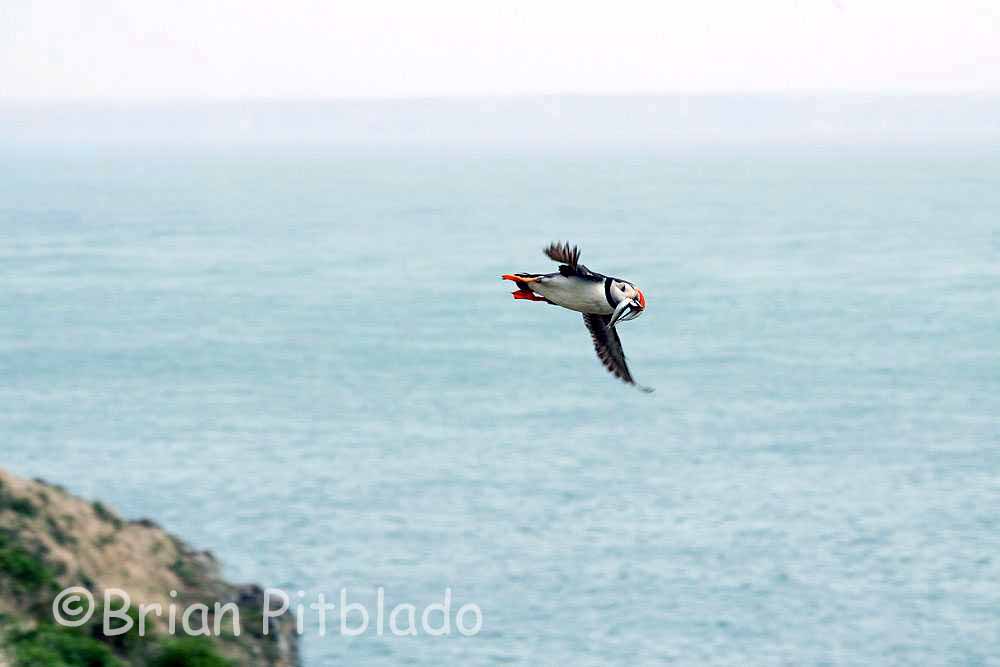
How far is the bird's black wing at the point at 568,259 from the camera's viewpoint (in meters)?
9.82

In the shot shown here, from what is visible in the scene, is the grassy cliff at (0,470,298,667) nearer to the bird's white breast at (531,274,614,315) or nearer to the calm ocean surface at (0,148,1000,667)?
the bird's white breast at (531,274,614,315)

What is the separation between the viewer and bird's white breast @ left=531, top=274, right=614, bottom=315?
378 inches

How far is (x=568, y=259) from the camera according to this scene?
10016 millimetres

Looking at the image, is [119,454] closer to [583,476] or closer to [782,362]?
[583,476]

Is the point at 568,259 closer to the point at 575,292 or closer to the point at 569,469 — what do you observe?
the point at 575,292

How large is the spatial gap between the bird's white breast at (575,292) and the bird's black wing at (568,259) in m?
0.11

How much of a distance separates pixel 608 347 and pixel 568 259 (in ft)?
3.77

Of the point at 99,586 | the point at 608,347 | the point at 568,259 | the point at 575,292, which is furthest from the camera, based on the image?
the point at 99,586

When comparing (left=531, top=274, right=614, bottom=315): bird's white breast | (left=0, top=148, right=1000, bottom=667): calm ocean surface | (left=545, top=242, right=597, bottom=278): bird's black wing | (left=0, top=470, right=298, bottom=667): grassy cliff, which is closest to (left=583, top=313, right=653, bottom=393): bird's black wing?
(left=545, top=242, right=597, bottom=278): bird's black wing

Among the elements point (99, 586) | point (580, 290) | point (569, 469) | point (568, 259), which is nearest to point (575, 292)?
point (580, 290)

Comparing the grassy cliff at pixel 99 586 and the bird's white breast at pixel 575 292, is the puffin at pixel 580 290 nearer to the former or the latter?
the bird's white breast at pixel 575 292

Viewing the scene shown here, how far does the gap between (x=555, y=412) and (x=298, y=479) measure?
36645mm

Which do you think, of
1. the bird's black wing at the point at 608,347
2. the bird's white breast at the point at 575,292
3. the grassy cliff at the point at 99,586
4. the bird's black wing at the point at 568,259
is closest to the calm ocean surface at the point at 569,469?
the grassy cliff at the point at 99,586

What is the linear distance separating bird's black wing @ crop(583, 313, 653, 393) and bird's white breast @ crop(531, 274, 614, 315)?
95cm
